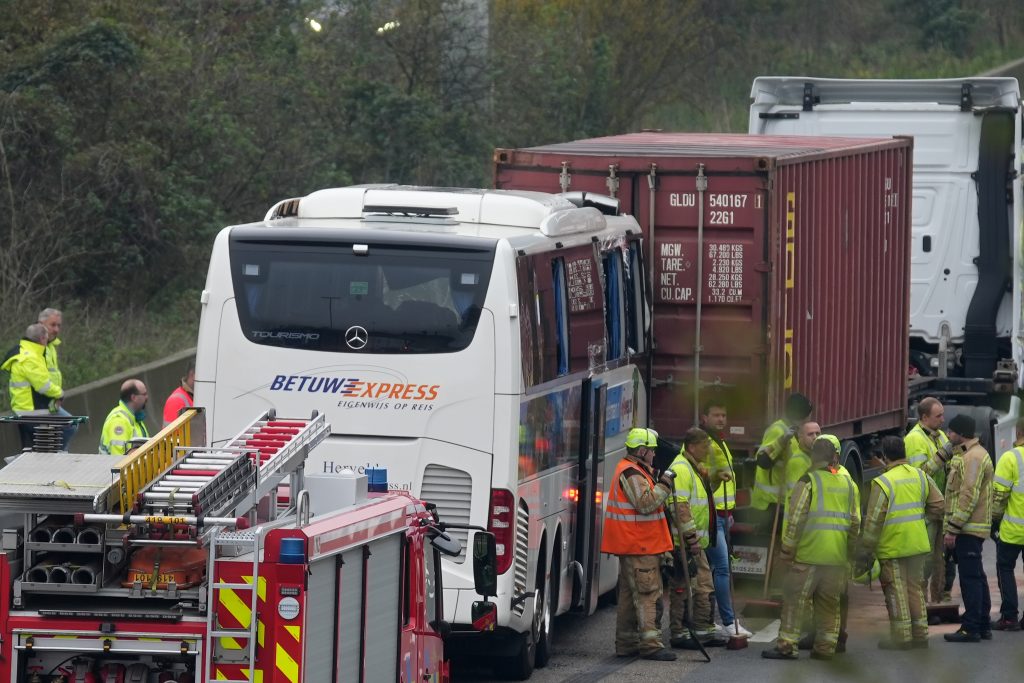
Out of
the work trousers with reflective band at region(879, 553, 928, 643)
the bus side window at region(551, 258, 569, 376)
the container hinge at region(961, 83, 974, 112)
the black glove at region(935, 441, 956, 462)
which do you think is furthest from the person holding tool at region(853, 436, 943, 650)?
the container hinge at region(961, 83, 974, 112)

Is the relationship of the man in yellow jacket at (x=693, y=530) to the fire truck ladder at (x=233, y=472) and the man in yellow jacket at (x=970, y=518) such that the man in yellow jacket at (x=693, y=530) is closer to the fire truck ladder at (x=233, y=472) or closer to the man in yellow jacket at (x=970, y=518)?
the man in yellow jacket at (x=970, y=518)

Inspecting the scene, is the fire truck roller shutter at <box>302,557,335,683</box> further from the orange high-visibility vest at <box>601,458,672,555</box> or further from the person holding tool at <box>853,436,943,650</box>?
the person holding tool at <box>853,436,943,650</box>

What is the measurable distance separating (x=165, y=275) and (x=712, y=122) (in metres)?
18.8

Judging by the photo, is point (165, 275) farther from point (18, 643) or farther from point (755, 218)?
point (18, 643)

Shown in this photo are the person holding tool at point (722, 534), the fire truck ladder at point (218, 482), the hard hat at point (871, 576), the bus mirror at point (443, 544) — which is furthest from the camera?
the hard hat at point (871, 576)

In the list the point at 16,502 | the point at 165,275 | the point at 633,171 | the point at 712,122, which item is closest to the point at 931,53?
the point at 712,122

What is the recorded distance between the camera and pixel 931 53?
43094mm

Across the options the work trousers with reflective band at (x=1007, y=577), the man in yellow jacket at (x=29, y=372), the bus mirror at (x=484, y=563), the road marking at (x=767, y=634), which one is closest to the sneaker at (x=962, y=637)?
the work trousers with reflective band at (x=1007, y=577)

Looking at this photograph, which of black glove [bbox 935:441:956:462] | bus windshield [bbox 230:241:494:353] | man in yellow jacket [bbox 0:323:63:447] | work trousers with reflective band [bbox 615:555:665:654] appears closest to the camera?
bus windshield [bbox 230:241:494:353]

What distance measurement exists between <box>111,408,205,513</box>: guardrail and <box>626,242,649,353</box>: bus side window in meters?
6.97

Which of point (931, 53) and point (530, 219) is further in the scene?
point (931, 53)

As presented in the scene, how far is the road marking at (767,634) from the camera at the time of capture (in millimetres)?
13297

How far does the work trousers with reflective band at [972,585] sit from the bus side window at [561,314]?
3.44 meters

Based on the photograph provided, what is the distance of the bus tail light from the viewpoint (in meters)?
11.3
